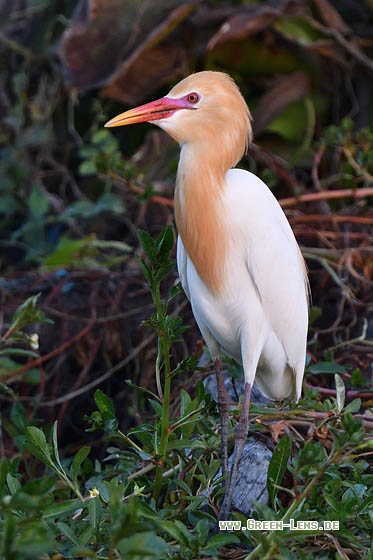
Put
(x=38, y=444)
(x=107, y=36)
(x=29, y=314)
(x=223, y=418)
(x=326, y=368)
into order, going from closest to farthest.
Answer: (x=38, y=444)
(x=223, y=418)
(x=29, y=314)
(x=326, y=368)
(x=107, y=36)

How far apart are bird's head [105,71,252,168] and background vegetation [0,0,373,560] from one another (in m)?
0.23

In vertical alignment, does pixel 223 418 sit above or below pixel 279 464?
below

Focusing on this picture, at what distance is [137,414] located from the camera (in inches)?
102

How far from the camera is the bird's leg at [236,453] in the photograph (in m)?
1.92

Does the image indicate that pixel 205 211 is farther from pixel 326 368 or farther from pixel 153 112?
pixel 326 368

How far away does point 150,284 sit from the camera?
5.64 ft

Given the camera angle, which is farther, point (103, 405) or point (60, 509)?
point (103, 405)

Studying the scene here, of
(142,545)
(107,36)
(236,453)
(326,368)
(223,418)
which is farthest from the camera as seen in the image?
(107,36)

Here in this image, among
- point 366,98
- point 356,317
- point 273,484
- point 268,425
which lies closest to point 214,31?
point 366,98

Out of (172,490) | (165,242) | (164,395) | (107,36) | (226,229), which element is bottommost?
(172,490)

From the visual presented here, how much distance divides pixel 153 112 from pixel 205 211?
242 millimetres

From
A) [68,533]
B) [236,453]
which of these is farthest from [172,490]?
[68,533]

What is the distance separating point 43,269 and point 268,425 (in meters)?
1.39

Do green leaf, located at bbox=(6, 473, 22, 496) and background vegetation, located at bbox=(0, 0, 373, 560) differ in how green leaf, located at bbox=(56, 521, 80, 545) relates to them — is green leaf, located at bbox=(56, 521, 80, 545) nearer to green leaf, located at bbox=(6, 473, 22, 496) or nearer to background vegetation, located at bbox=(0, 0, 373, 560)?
background vegetation, located at bbox=(0, 0, 373, 560)
